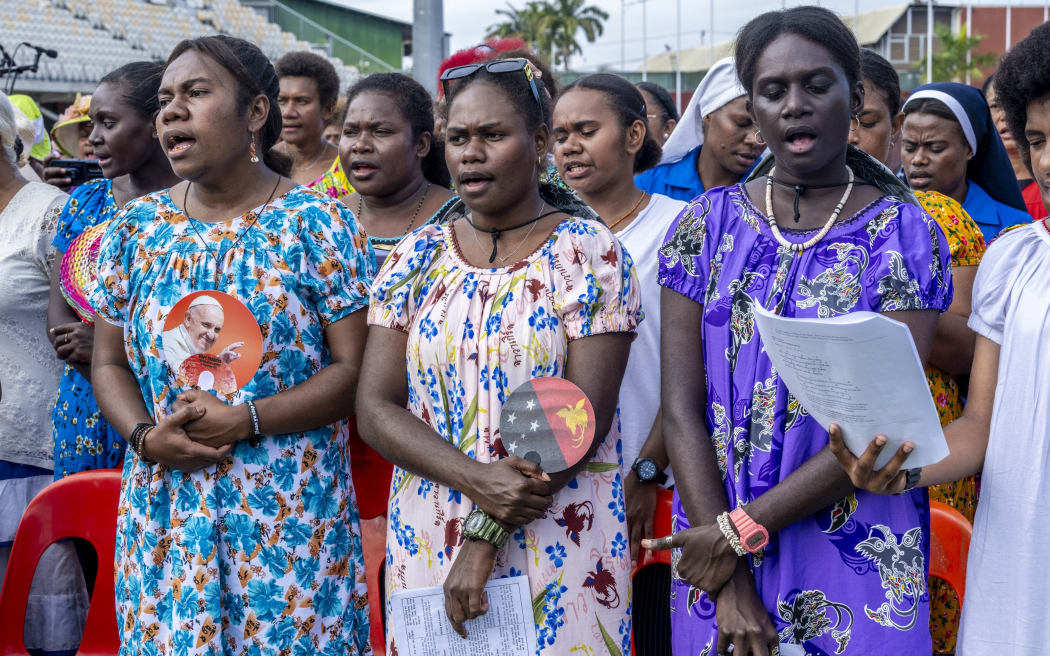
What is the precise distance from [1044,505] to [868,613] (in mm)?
416

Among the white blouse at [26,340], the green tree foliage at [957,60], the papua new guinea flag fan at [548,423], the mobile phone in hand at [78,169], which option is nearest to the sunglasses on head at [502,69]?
the papua new guinea flag fan at [548,423]

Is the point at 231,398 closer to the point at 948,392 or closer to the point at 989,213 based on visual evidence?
the point at 948,392

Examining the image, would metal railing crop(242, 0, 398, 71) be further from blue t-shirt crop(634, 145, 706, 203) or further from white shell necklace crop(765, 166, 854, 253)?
white shell necklace crop(765, 166, 854, 253)

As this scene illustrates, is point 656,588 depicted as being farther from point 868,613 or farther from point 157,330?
point 157,330

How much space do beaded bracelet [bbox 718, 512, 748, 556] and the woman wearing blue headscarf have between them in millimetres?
2074

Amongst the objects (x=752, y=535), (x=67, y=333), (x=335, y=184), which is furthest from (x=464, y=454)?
(x=335, y=184)

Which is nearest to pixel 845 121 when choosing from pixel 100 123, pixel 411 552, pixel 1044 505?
pixel 1044 505

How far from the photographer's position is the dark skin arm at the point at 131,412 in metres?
2.66

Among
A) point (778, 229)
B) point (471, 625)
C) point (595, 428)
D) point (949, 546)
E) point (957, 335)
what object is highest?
point (778, 229)

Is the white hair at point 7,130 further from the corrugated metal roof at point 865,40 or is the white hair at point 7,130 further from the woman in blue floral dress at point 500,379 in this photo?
the corrugated metal roof at point 865,40

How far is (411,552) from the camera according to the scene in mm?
2490

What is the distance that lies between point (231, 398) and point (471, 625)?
90cm

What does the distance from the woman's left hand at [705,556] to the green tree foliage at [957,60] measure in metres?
44.8

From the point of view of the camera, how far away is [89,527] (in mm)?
3455
